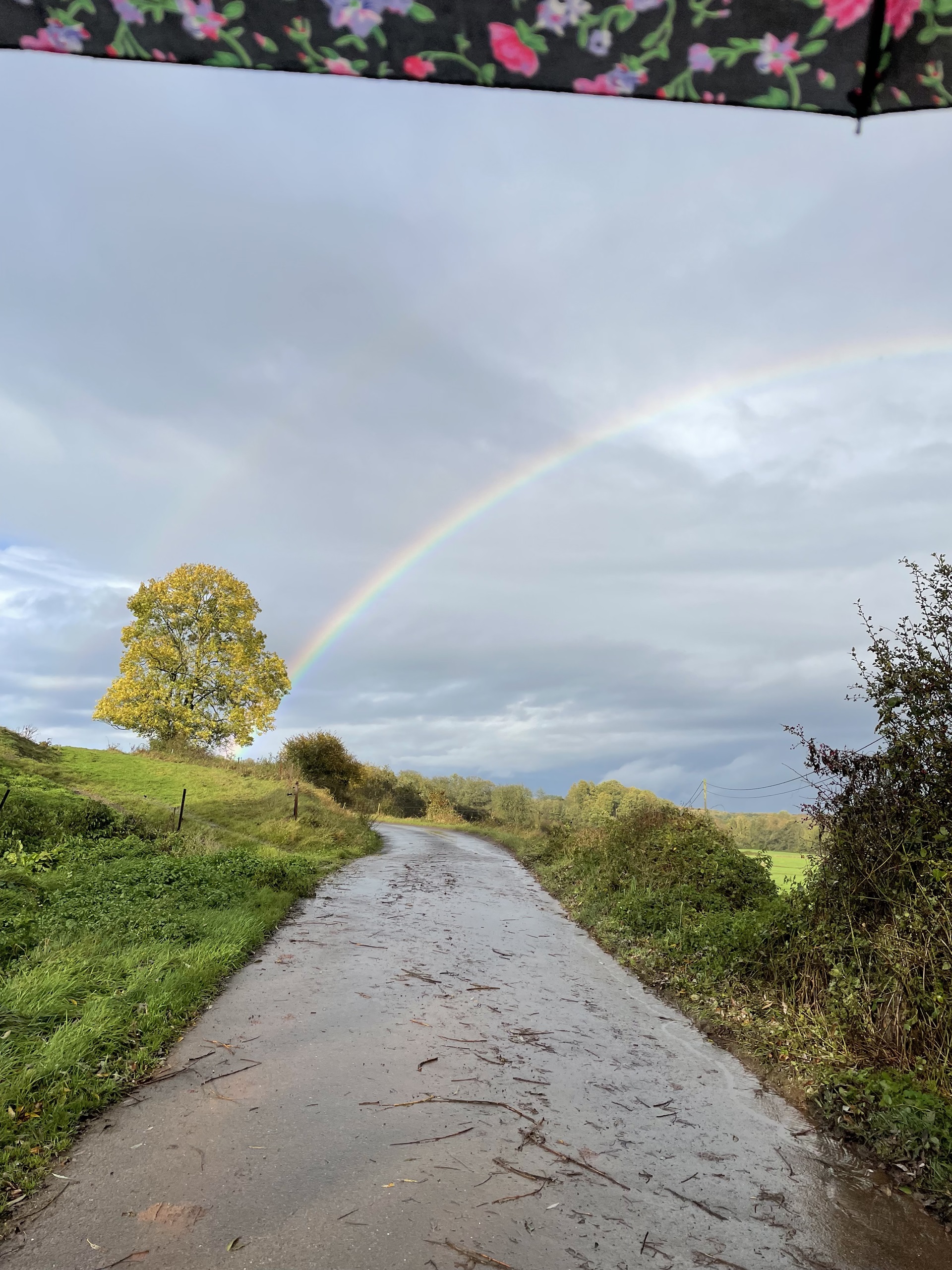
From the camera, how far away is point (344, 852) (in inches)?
709

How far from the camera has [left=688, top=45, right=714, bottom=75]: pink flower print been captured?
1553 mm

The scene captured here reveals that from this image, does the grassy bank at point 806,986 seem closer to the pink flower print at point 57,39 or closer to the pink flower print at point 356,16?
the pink flower print at point 356,16

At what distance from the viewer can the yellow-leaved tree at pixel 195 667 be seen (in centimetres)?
3322

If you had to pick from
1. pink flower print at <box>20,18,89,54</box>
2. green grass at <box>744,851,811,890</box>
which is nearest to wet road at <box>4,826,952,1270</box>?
green grass at <box>744,851,811,890</box>

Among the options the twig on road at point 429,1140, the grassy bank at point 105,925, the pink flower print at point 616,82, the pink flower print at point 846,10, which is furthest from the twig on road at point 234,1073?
the pink flower print at point 846,10

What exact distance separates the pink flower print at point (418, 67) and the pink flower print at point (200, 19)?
402 mm

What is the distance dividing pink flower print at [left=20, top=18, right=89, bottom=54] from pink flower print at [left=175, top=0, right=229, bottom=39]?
235mm

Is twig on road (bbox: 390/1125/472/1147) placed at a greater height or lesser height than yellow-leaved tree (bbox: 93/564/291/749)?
lesser

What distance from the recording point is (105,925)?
7422mm

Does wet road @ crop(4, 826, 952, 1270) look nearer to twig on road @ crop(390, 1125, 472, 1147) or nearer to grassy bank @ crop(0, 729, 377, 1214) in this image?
twig on road @ crop(390, 1125, 472, 1147)

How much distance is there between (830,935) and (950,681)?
2.39m

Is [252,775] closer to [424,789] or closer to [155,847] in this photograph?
[155,847]

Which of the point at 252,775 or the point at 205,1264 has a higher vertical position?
the point at 252,775

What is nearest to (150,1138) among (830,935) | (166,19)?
(166,19)
